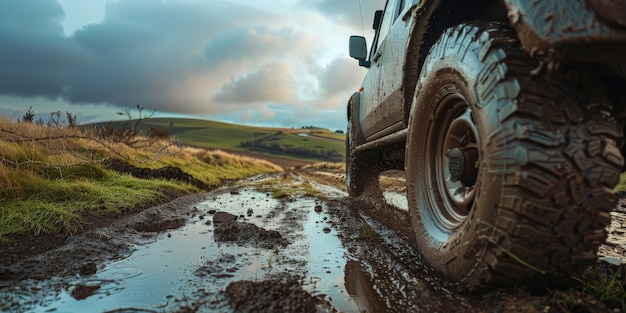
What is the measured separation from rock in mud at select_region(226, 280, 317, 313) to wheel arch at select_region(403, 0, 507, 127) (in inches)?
68.9

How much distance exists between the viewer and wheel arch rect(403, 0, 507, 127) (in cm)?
229

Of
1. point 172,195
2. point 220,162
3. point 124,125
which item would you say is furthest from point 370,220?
point 220,162

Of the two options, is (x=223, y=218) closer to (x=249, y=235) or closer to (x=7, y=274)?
(x=249, y=235)

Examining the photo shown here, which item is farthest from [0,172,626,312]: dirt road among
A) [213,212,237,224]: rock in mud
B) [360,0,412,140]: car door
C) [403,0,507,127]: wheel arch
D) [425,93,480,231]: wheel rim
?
[403,0,507,127]: wheel arch

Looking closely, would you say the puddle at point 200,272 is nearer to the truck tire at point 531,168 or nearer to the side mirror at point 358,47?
the truck tire at point 531,168

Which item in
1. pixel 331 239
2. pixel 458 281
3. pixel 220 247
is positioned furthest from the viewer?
pixel 331 239

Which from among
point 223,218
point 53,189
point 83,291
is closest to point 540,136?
point 83,291

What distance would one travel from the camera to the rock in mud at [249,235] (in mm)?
2693

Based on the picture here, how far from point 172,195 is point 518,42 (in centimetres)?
520

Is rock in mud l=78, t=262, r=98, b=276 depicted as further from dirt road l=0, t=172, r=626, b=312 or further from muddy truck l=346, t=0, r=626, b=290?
muddy truck l=346, t=0, r=626, b=290

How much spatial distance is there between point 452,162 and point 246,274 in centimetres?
117

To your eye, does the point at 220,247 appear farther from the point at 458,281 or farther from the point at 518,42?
the point at 518,42

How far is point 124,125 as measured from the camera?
40.5ft

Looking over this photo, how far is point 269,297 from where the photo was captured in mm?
1577
